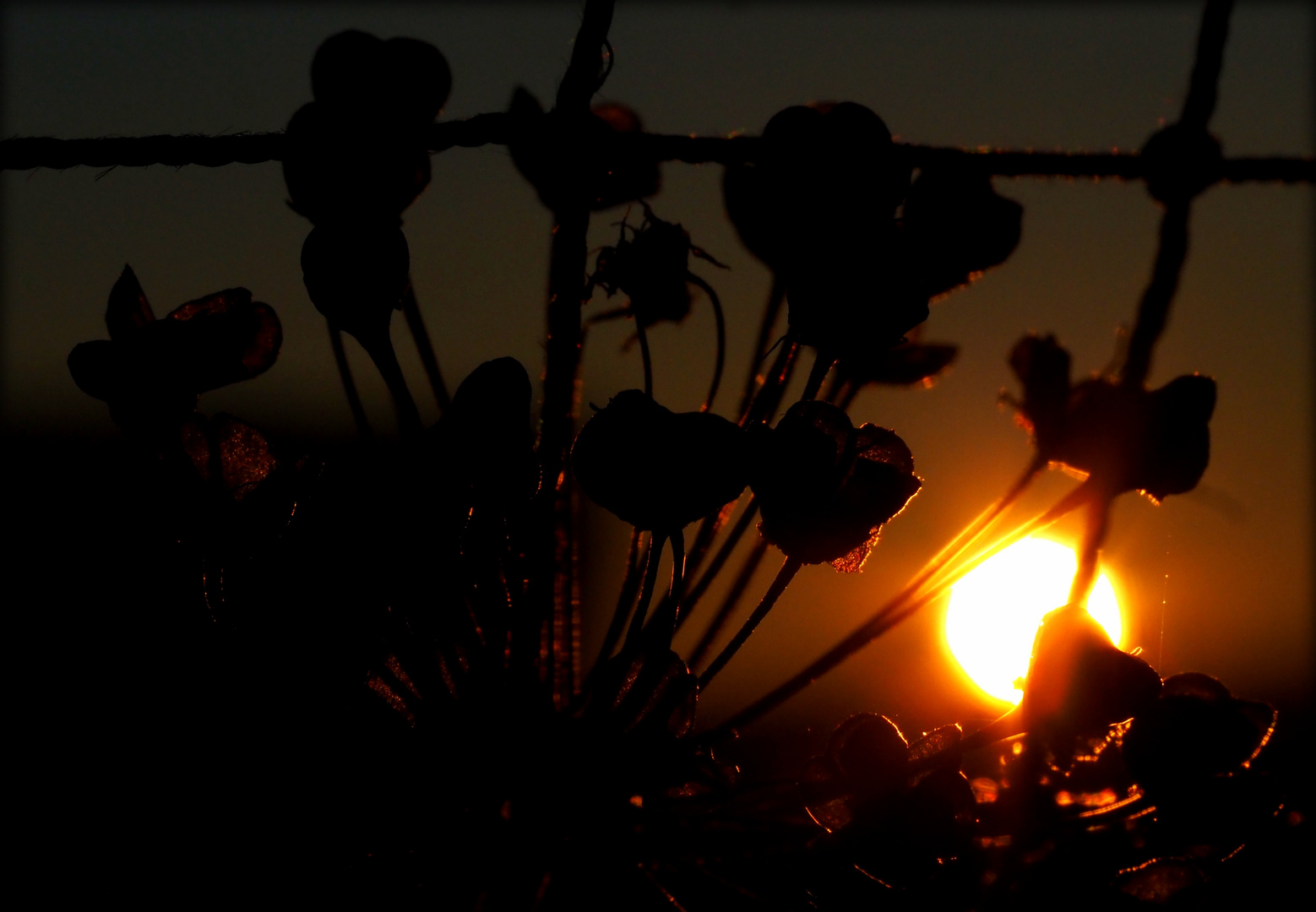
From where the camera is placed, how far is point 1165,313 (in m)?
0.47

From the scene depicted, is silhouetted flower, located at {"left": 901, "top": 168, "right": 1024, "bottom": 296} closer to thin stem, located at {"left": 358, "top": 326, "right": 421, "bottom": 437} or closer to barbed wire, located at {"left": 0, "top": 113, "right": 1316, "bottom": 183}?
barbed wire, located at {"left": 0, "top": 113, "right": 1316, "bottom": 183}

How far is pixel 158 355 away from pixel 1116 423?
0.52m

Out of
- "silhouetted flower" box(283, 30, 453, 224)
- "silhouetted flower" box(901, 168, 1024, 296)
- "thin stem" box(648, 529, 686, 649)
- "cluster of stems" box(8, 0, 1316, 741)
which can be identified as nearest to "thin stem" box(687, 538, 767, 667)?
"cluster of stems" box(8, 0, 1316, 741)

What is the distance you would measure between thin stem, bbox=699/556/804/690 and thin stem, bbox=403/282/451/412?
0.91 ft

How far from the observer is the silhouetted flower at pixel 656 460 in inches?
19.3

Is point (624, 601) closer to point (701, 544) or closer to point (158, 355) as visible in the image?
point (701, 544)

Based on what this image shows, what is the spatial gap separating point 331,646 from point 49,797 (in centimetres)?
95

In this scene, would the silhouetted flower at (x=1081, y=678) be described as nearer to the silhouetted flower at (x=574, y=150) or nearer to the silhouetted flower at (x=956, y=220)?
the silhouetted flower at (x=956, y=220)

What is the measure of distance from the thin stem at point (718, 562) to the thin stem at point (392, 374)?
0.21 meters

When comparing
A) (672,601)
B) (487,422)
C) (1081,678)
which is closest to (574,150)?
(487,422)

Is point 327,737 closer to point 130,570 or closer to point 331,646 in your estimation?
point 331,646

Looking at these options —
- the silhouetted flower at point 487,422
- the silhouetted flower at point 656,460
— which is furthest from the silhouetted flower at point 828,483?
the silhouetted flower at point 487,422

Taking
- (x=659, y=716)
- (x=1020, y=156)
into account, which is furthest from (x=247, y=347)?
(x=1020, y=156)

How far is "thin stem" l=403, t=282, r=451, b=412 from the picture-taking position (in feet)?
2.46
